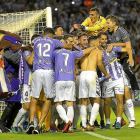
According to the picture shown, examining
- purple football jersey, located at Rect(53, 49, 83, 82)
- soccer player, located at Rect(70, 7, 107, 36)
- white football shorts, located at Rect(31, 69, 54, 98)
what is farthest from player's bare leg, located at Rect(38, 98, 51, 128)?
soccer player, located at Rect(70, 7, 107, 36)

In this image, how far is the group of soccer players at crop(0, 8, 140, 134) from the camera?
25.4 ft

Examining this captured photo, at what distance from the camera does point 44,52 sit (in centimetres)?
779

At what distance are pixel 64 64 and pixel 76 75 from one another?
2.61 ft

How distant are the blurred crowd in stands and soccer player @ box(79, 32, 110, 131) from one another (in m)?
12.4

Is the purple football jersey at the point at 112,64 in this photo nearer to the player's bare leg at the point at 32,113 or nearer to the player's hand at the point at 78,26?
the player's hand at the point at 78,26

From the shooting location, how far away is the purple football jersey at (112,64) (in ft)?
28.2

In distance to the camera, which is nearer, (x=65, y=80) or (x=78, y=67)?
(x=65, y=80)

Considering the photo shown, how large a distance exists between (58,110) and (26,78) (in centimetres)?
95

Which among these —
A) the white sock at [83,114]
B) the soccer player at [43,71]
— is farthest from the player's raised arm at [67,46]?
the white sock at [83,114]

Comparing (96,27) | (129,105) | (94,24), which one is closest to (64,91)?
(129,105)

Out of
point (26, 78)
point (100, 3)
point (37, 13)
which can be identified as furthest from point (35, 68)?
point (100, 3)

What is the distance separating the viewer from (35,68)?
7840 millimetres

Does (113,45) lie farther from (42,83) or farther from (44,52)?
(42,83)

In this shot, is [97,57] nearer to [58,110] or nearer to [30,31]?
[58,110]
